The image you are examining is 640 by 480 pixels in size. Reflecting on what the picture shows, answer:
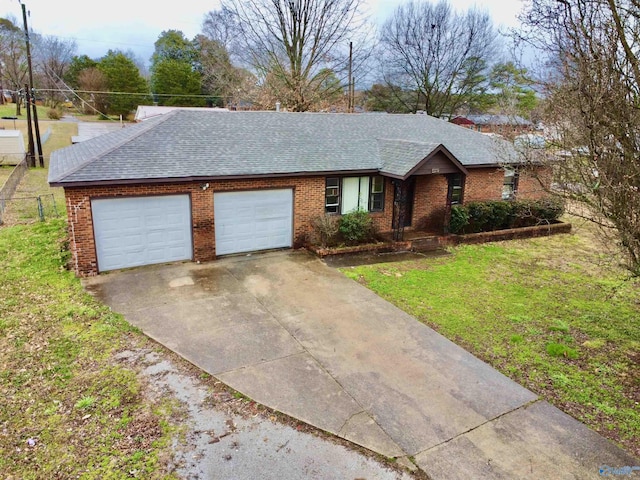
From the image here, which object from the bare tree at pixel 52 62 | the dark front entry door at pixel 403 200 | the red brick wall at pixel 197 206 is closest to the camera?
the red brick wall at pixel 197 206

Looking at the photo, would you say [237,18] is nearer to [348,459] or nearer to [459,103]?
[459,103]

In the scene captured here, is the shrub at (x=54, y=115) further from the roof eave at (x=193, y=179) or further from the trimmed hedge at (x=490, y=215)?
the trimmed hedge at (x=490, y=215)

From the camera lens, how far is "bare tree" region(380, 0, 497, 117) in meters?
39.7

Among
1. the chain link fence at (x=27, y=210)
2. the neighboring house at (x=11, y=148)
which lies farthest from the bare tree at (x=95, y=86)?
the chain link fence at (x=27, y=210)

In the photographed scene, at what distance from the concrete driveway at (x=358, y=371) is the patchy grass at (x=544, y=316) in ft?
1.52

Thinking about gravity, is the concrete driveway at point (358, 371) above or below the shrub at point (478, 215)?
below

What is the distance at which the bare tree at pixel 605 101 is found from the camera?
21.5 ft

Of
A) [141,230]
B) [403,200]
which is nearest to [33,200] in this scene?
[141,230]

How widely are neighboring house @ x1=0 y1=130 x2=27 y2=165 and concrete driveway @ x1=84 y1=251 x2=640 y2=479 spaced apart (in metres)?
22.9

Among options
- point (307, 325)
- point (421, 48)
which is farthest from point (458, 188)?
point (421, 48)

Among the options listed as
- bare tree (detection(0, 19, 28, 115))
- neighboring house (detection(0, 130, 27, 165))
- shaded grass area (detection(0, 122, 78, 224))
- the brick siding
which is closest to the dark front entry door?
the brick siding

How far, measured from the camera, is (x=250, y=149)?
1388 cm

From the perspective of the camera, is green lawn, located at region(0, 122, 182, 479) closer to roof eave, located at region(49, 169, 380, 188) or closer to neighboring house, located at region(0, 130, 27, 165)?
roof eave, located at region(49, 169, 380, 188)

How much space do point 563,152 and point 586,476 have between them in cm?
564
